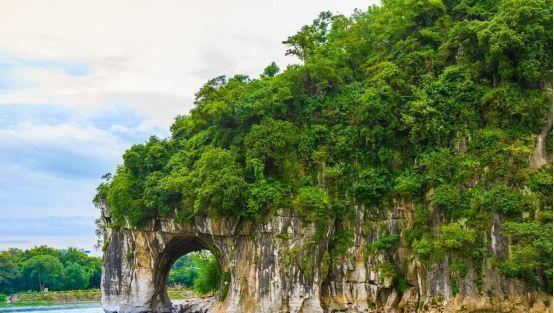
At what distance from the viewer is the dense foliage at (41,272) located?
49000mm

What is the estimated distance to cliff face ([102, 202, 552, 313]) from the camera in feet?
59.0

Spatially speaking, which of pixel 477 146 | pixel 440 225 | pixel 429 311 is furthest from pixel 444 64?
pixel 429 311

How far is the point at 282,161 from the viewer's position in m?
23.1

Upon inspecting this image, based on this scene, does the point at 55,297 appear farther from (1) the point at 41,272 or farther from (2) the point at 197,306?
(2) the point at 197,306

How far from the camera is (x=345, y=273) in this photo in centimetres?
2186

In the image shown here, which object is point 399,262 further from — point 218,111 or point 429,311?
point 218,111

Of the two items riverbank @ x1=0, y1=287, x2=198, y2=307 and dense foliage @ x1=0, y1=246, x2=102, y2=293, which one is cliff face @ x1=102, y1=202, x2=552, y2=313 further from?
dense foliage @ x1=0, y1=246, x2=102, y2=293

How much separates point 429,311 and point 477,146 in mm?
6373

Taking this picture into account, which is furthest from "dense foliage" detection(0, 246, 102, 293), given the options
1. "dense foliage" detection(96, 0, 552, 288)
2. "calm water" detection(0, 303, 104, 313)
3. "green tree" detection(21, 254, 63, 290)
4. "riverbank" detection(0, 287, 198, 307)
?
"dense foliage" detection(96, 0, 552, 288)

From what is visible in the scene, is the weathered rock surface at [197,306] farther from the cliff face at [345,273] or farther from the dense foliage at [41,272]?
the dense foliage at [41,272]

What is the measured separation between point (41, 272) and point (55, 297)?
117 inches

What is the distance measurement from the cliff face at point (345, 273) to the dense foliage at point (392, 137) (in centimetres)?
49

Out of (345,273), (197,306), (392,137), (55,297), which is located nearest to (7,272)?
(55,297)

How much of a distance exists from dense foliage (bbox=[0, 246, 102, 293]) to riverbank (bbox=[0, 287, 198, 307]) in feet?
4.07
